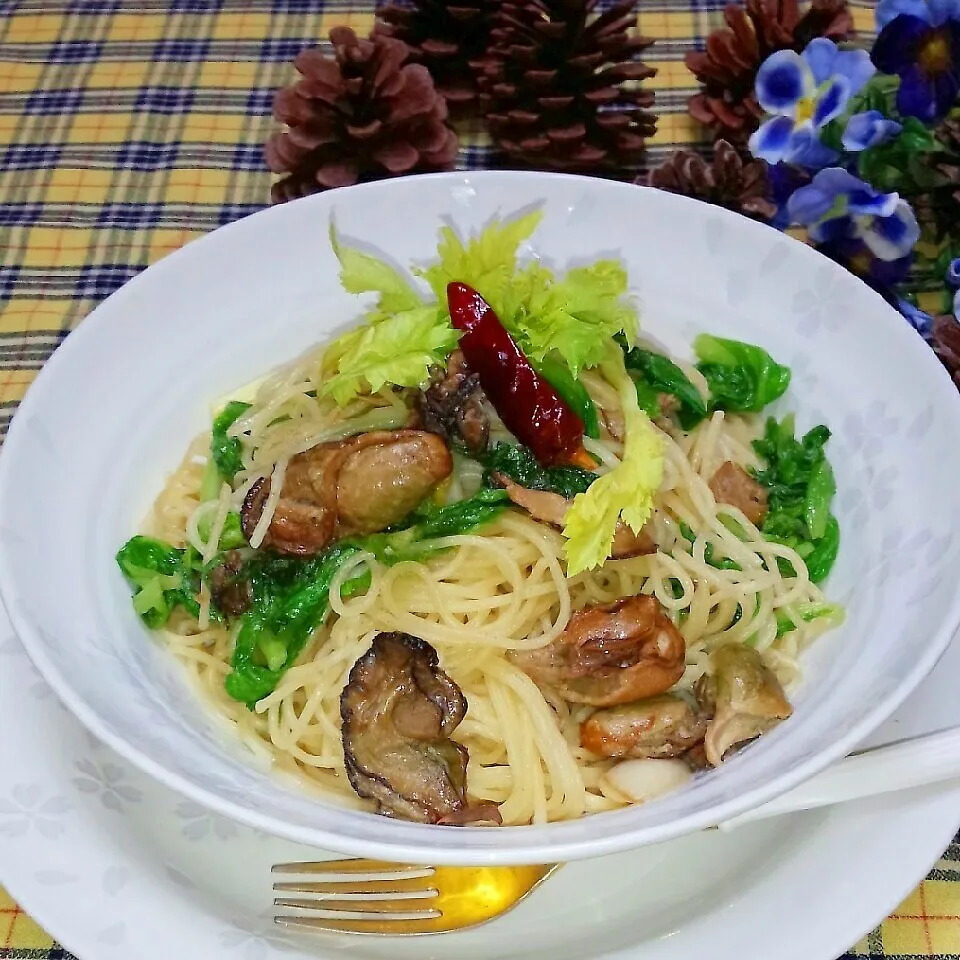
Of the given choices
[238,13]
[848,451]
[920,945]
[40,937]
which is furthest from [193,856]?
[238,13]

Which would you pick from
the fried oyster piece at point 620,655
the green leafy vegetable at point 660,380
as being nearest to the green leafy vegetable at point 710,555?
the fried oyster piece at point 620,655

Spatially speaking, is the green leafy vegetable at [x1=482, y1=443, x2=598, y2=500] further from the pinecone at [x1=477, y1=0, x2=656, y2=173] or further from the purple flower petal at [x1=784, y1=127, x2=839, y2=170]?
the pinecone at [x1=477, y1=0, x2=656, y2=173]

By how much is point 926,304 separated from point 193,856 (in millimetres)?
3327

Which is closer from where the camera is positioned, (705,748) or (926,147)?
(705,748)

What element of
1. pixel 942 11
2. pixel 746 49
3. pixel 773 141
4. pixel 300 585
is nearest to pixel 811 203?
pixel 773 141

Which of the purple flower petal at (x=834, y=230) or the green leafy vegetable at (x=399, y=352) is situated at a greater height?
the green leafy vegetable at (x=399, y=352)

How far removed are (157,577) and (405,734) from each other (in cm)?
86

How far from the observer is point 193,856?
2.50 m

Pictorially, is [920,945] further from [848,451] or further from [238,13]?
[238,13]

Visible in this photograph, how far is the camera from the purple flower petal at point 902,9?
11.7 ft

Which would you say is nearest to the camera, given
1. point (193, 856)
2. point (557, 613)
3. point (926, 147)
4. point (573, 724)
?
point (193, 856)

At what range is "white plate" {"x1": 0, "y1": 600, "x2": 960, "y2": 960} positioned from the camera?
2301mm

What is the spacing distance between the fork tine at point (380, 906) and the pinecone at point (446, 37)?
3.61m

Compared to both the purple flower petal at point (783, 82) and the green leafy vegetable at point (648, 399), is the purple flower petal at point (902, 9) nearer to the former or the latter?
the purple flower petal at point (783, 82)
